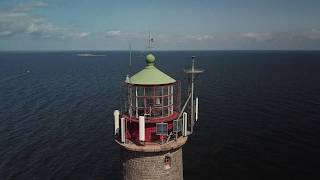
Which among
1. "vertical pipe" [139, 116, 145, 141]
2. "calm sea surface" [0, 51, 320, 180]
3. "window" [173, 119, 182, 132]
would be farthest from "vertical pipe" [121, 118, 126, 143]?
"calm sea surface" [0, 51, 320, 180]

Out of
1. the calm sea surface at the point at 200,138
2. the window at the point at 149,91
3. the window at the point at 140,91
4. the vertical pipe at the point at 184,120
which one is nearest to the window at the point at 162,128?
the vertical pipe at the point at 184,120

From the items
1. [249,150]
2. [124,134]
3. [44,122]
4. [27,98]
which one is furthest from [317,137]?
[27,98]

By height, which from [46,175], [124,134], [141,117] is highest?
[141,117]

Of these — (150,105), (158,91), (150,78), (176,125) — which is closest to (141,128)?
(150,105)

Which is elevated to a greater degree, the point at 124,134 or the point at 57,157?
the point at 124,134

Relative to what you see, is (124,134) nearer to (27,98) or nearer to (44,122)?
(44,122)

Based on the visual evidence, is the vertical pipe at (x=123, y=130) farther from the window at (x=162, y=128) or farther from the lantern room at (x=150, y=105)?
the window at (x=162, y=128)

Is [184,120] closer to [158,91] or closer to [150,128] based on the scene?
[150,128]
